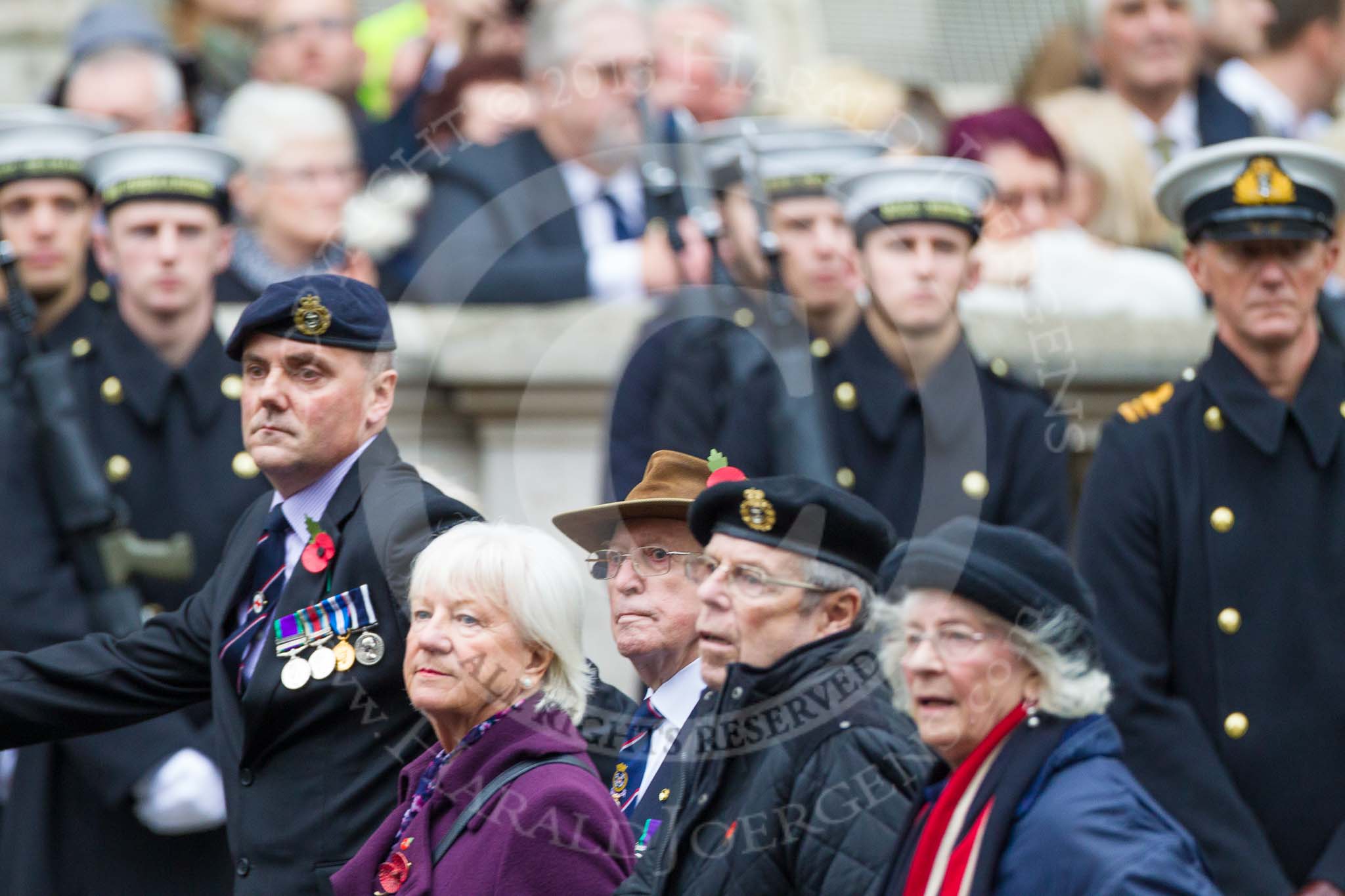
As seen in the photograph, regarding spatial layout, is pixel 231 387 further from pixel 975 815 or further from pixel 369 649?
pixel 975 815

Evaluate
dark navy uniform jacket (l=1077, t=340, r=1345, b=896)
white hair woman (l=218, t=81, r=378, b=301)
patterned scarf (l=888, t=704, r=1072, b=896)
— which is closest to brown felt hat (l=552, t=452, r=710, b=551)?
patterned scarf (l=888, t=704, r=1072, b=896)

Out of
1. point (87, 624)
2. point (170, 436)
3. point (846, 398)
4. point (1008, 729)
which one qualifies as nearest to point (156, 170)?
point (170, 436)

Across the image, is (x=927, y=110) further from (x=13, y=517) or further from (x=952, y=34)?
(x=13, y=517)

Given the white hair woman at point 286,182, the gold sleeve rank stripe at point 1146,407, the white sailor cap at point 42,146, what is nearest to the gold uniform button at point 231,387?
the white sailor cap at point 42,146

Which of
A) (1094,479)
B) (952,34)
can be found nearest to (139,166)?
(1094,479)

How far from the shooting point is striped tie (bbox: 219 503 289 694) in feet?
16.1

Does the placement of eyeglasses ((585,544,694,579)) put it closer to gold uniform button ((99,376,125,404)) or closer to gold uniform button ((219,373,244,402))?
gold uniform button ((219,373,244,402))

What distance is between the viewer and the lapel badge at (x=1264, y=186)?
5730mm

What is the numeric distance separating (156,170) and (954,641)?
127 inches

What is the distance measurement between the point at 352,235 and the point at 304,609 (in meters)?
2.68

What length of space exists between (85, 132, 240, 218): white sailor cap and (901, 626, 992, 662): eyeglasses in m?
3.13

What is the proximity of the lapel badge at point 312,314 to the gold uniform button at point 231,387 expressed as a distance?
1810mm

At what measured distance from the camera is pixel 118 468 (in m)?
6.42

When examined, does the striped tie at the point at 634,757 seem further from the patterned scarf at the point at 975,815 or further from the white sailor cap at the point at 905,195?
the white sailor cap at the point at 905,195
